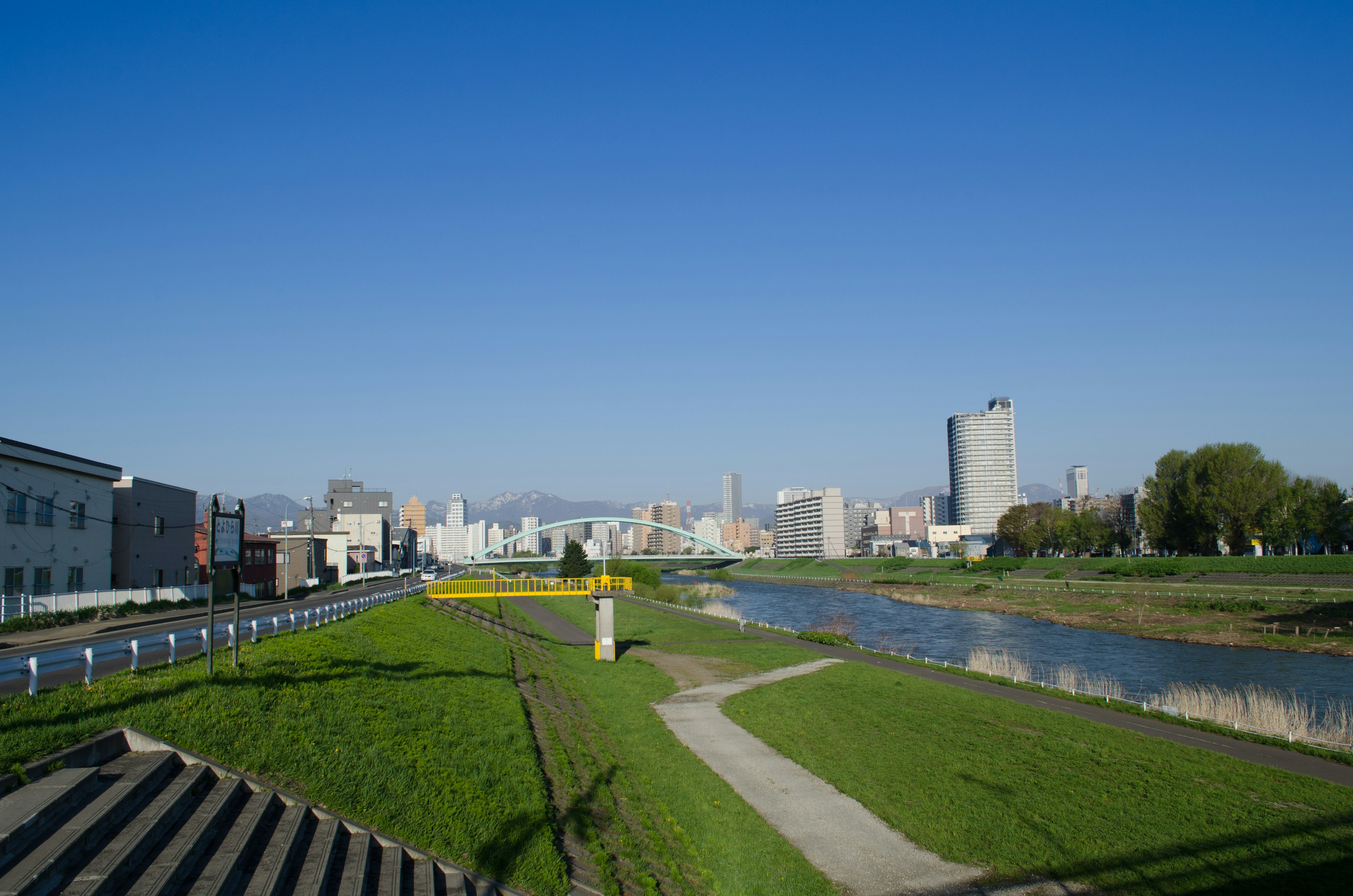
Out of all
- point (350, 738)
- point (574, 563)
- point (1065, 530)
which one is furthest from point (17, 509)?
point (1065, 530)

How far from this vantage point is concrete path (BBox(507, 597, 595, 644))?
39812 mm

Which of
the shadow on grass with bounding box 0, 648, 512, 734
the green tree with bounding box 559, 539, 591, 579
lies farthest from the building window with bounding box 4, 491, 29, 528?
the green tree with bounding box 559, 539, 591, 579

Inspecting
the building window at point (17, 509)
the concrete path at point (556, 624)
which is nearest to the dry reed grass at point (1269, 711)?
the concrete path at point (556, 624)

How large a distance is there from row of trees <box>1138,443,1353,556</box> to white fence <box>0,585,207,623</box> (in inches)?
3834

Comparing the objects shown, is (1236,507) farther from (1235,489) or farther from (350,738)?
(350,738)

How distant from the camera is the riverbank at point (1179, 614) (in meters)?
44.6

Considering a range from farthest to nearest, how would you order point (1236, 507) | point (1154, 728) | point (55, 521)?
point (1236, 507) → point (55, 521) → point (1154, 728)

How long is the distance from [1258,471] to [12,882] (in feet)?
351

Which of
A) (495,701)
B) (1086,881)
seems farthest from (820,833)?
(495,701)

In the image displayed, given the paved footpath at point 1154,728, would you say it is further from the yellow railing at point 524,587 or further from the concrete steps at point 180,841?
the concrete steps at point 180,841

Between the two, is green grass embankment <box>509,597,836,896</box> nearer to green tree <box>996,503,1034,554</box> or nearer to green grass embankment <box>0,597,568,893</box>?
green grass embankment <box>0,597,568,893</box>

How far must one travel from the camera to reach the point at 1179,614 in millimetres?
57938

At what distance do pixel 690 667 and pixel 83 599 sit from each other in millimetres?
26112

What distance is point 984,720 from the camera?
1964 centimetres
